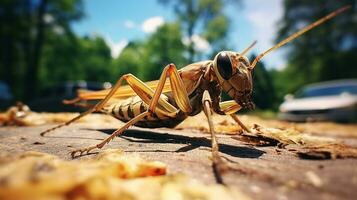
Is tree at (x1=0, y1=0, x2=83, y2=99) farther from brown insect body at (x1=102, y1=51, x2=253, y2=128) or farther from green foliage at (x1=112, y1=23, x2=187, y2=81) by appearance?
brown insect body at (x1=102, y1=51, x2=253, y2=128)

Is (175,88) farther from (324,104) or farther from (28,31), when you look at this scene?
(28,31)

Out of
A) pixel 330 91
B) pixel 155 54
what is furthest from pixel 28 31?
pixel 330 91

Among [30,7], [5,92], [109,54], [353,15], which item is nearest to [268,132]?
[5,92]

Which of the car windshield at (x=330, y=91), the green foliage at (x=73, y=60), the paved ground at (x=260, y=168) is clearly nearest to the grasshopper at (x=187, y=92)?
the paved ground at (x=260, y=168)

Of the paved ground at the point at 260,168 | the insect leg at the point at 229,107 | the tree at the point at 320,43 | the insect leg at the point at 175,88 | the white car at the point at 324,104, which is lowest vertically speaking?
the paved ground at the point at 260,168

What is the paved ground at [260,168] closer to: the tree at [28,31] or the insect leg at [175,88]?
the insect leg at [175,88]

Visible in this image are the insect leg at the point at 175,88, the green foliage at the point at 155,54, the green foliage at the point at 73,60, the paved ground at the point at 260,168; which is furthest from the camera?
the green foliage at the point at 155,54

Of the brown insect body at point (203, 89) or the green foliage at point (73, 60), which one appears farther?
the green foliage at point (73, 60)
